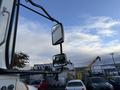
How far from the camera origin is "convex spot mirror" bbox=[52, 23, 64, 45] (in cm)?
377

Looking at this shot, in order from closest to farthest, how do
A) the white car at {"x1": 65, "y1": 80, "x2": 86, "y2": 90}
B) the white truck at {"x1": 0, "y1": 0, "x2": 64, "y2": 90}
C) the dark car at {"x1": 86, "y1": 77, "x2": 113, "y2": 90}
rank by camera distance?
1. the white truck at {"x1": 0, "y1": 0, "x2": 64, "y2": 90}
2. the white car at {"x1": 65, "y1": 80, "x2": 86, "y2": 90}
3. the dark car at {"x1": 86, "y1": 77, "x2": 113, "y2": 90}

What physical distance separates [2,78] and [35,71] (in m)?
0.58

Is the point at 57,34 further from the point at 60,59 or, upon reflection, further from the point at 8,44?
the point at 8,44

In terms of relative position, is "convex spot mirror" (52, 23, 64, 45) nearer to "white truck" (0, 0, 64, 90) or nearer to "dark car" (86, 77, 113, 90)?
"white truck" (0, 0, 64, 90)

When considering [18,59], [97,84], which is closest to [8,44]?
[18,59]

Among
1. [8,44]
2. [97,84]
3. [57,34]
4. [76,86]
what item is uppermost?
[57,34]

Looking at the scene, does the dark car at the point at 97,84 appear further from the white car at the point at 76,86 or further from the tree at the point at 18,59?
the tree at the point at 18,59

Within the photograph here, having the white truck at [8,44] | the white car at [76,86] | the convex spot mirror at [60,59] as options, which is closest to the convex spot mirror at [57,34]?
the convex spot mirror at [60,59]

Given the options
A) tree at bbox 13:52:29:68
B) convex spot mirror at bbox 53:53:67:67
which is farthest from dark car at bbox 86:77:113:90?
convex spot mirror at bbox 53:53:67:67

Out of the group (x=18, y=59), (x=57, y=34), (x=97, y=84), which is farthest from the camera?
(x=97, y=84)

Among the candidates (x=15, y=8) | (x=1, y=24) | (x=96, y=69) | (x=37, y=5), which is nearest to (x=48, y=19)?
(x=37, y=5)

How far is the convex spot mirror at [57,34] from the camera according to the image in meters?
3.77

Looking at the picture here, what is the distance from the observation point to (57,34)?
3.82 meters

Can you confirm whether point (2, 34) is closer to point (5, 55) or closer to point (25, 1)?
point (5, 55)
